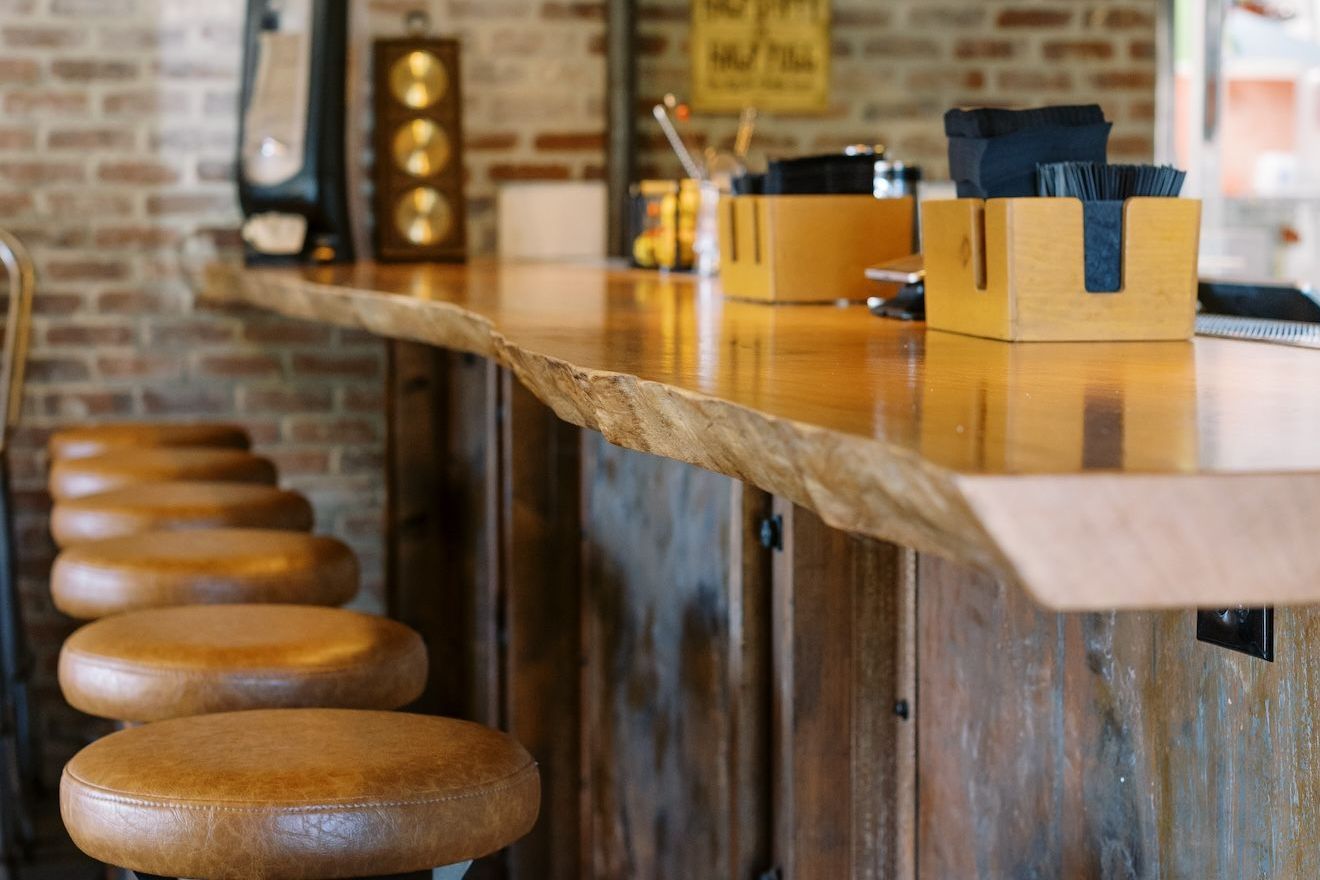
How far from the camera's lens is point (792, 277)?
2.11 m

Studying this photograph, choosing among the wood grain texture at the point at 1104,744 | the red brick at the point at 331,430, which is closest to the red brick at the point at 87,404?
the red brick at the point at 331,430

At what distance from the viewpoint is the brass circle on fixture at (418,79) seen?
398cm

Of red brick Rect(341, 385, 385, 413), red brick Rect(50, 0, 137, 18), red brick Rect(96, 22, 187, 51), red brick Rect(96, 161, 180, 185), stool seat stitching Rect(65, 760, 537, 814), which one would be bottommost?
red brick Rect(341, 385, 385, 413)

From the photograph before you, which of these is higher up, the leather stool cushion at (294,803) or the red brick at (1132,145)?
the red brick at (1132,145)

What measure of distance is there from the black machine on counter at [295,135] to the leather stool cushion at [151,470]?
817 mm

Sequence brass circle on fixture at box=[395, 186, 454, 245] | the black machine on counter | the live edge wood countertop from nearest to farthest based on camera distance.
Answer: the live edge wood countertop
the black machine on counter
brass circle on fixture at box=[395, 186, 454, 245]

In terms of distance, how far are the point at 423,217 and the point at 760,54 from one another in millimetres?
1000

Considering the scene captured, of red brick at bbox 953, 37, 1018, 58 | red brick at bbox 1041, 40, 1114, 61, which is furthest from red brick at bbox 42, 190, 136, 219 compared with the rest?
red brick at bbox 1041, 40, 1114, 61

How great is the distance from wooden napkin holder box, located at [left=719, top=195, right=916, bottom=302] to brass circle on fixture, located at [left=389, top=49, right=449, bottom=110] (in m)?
1.97

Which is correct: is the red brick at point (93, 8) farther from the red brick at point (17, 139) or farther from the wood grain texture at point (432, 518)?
the wood grain texture at point (432, 518)

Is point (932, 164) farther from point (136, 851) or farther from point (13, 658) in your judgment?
point (136, 851)

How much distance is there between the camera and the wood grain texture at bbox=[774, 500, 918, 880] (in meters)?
1.51

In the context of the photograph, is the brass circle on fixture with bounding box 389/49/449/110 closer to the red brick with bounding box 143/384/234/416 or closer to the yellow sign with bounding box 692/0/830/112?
the yellow sign with bounding box 692/0/830/112

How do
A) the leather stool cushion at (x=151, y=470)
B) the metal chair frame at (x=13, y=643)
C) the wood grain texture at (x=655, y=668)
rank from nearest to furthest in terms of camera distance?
the wood grain texture at (x=655, y=668) → the leather stool cushion at (x=151, y=470) → the metal chair frame at (x=13, y=643)
